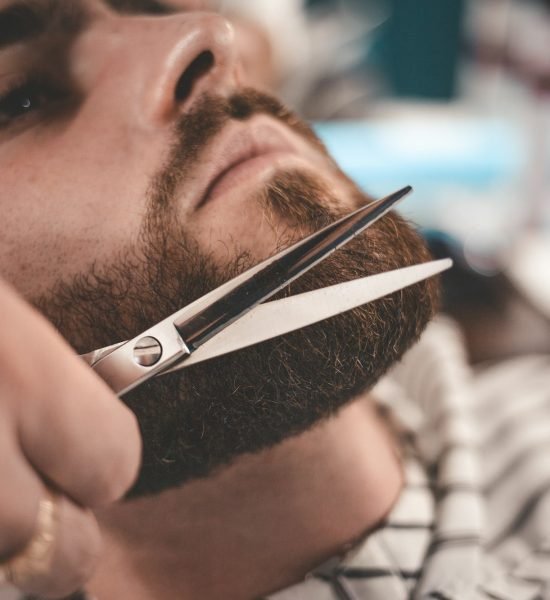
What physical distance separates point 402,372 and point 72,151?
2.42 feet

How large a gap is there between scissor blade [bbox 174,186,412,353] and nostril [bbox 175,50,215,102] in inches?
8.7

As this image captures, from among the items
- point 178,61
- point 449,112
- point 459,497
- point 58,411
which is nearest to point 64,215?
point 178,61

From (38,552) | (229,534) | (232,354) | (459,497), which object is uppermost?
(38,552)

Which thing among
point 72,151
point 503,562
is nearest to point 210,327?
point 72,151

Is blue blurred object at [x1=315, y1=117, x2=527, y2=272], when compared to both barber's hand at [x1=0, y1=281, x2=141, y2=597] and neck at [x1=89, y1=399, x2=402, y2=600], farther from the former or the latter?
barber's hand at [x1=0, y1=281, x2=141, y2=597]

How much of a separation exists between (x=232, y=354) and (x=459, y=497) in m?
0.37

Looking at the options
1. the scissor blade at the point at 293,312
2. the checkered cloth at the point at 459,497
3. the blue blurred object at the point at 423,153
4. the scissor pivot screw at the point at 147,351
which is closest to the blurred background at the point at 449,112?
the blue blurred object at the point at 423,153

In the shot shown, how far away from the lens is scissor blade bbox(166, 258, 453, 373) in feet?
1.43

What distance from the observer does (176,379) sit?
20.8 inches

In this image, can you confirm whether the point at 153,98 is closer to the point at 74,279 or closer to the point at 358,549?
the point at 74,279

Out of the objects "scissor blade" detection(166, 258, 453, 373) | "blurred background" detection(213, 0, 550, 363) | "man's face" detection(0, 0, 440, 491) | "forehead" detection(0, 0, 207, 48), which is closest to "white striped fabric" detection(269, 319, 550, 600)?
"man's face" detection(0, 0, 440, 491)

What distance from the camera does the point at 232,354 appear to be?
0.52 meters

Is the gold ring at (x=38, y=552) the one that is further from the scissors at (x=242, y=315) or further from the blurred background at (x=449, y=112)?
the blurred background at (x=449, y=112)

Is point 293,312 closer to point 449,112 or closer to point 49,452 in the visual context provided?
point 49,452
